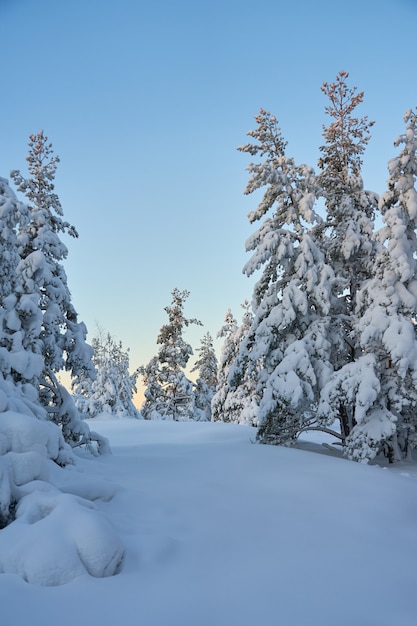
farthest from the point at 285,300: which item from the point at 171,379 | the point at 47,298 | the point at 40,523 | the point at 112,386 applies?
the point at 112,386

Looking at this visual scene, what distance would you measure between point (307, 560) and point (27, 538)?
252 cm

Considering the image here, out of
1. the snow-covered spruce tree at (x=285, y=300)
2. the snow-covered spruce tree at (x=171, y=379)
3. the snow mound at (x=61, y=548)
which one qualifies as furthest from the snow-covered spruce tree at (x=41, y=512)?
the snow-covered spruce tree at (x=171, y=379)

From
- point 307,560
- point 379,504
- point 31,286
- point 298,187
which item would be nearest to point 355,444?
point 379,504

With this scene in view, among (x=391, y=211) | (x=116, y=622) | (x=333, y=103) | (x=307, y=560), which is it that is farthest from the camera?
(x=333, y=103)

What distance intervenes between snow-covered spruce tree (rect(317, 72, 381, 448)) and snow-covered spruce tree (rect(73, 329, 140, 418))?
73.2 ft

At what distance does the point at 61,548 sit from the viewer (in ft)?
11.4

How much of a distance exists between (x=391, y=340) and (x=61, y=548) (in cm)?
832

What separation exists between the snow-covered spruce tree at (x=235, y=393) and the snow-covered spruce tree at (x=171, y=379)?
184 inches

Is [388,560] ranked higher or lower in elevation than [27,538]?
lower

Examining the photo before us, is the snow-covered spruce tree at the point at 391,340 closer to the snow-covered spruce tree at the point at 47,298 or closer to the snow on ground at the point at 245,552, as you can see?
the snow on ground at the point at 245,552

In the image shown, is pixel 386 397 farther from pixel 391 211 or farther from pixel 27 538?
pixel 27 538

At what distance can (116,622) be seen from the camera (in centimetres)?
301

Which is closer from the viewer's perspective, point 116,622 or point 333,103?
point 116,622

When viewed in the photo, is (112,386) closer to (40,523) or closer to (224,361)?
(224,361)
